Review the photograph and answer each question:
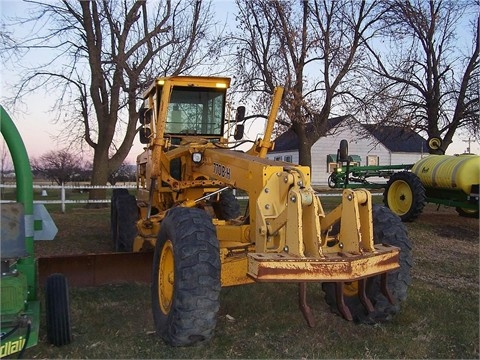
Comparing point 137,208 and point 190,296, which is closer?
→ point 190,296

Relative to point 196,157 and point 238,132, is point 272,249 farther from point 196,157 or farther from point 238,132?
point 238,132

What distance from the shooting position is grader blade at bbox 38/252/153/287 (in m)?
6.16

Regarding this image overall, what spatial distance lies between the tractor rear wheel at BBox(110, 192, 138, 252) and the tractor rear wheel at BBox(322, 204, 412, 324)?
395 centimetres

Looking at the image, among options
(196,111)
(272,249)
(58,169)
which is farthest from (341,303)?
(58,169)

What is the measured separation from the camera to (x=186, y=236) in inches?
181

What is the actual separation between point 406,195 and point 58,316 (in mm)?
9921

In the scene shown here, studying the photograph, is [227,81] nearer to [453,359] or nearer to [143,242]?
[143,242]

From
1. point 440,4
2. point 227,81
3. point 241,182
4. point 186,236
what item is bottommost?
point 186,236

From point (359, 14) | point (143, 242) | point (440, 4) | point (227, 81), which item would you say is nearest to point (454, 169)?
point (227, 81)

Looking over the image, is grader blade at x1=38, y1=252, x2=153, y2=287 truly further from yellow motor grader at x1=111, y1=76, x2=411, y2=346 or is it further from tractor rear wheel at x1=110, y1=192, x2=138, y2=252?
tractor rear wheel at x1=110, y1=192, x2=138, y2=252

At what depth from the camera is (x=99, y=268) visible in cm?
640

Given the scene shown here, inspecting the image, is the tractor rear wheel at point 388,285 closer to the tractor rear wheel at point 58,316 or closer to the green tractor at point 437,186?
the tractor rear wheel at point 58,316

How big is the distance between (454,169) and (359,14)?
11.6 meters

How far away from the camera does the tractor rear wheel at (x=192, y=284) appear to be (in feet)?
14.3
